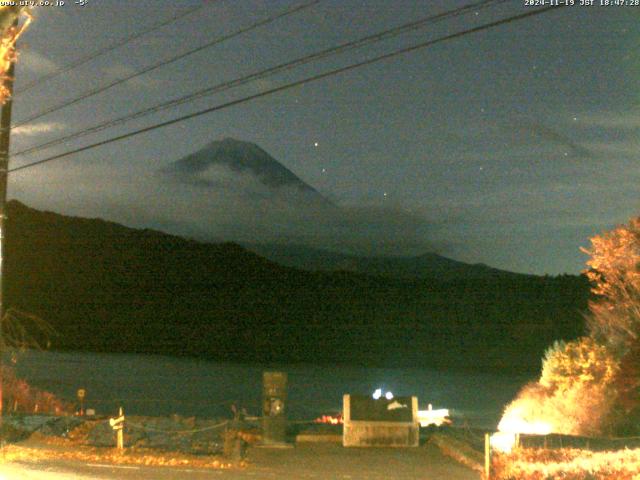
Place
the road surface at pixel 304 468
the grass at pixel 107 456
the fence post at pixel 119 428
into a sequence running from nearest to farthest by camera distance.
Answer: the road surface at pixel 304 468
the grass at pixel 107 456
the fence post at pixel 119 428

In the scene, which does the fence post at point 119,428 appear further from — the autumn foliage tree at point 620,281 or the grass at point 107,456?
the autumn foliage tree at point 620,281

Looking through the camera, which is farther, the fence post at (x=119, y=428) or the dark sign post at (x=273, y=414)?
the dark sign post at (x=273, y=414)

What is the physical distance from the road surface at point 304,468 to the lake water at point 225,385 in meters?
18.0

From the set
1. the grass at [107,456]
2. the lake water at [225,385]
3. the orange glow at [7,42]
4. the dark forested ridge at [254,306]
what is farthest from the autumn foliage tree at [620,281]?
the dark forested ridge at [254,306]

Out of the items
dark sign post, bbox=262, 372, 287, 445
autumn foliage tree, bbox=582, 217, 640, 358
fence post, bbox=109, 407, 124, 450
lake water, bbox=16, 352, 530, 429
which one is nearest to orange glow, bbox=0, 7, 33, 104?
fence post, bbox=109, 407, 124, 450

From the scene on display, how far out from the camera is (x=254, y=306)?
137 meters

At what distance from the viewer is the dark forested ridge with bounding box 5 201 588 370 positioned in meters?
106

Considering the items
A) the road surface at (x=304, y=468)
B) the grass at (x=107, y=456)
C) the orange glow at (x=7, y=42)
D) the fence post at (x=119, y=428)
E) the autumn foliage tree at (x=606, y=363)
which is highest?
the orange glow at (x=7, y=42)

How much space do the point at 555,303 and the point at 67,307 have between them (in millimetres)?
60760

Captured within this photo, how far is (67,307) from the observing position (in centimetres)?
11475

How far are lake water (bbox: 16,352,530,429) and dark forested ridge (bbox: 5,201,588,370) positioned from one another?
39.0ft

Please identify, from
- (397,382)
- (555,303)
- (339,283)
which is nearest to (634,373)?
(397,382)

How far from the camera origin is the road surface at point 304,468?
16.4 metres

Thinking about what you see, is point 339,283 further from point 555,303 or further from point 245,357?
point 555,303
